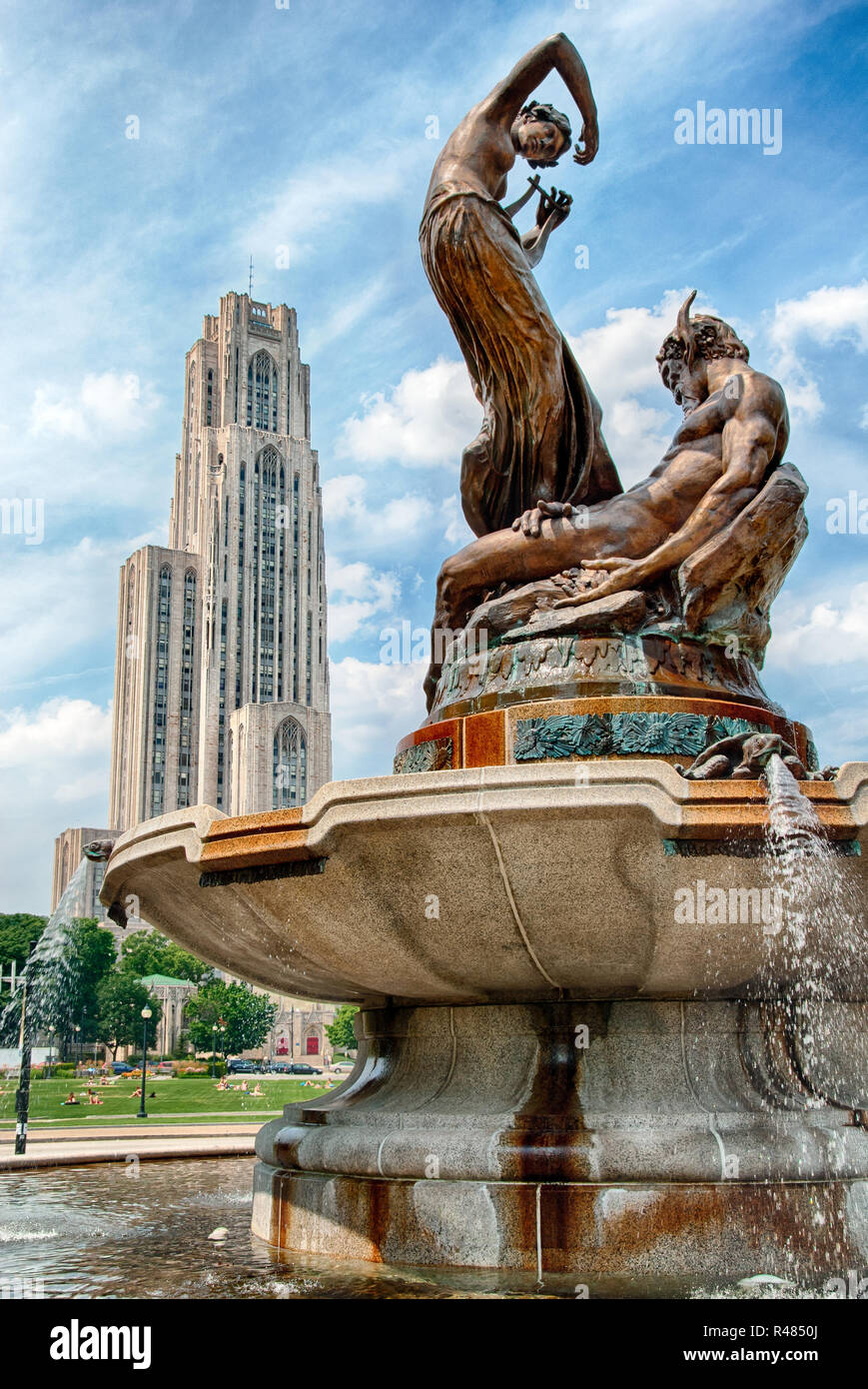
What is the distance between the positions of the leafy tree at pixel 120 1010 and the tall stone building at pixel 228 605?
46.0 metres

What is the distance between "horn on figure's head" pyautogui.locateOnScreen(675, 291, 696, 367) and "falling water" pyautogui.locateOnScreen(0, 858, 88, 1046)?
5519 mm

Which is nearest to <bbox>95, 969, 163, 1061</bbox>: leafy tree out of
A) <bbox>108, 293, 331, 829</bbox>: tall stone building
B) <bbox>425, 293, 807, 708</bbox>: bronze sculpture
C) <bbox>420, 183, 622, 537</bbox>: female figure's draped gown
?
<bbox>108, 293, 331, 829</bbox>: tall stone building

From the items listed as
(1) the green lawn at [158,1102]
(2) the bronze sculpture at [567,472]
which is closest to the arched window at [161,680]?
(1) the green lawn at [158,1102]

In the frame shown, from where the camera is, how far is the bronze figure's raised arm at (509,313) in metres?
8.34

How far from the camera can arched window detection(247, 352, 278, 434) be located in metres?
126

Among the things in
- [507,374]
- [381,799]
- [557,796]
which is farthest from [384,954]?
[507,374]

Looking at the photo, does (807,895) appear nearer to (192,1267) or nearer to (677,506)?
(677,506)

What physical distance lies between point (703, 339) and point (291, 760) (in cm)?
10527

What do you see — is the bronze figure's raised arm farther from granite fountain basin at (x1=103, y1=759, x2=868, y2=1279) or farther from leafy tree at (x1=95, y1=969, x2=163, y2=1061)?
leafy tree at (x1=95, y1=969, x2=163, y2=1061)

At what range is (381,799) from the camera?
5426 millimetres

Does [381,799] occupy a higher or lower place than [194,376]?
lower

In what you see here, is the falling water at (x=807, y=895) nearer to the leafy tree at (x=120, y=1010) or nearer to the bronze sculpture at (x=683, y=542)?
the bronze sculpture at (x=683, y=542)
